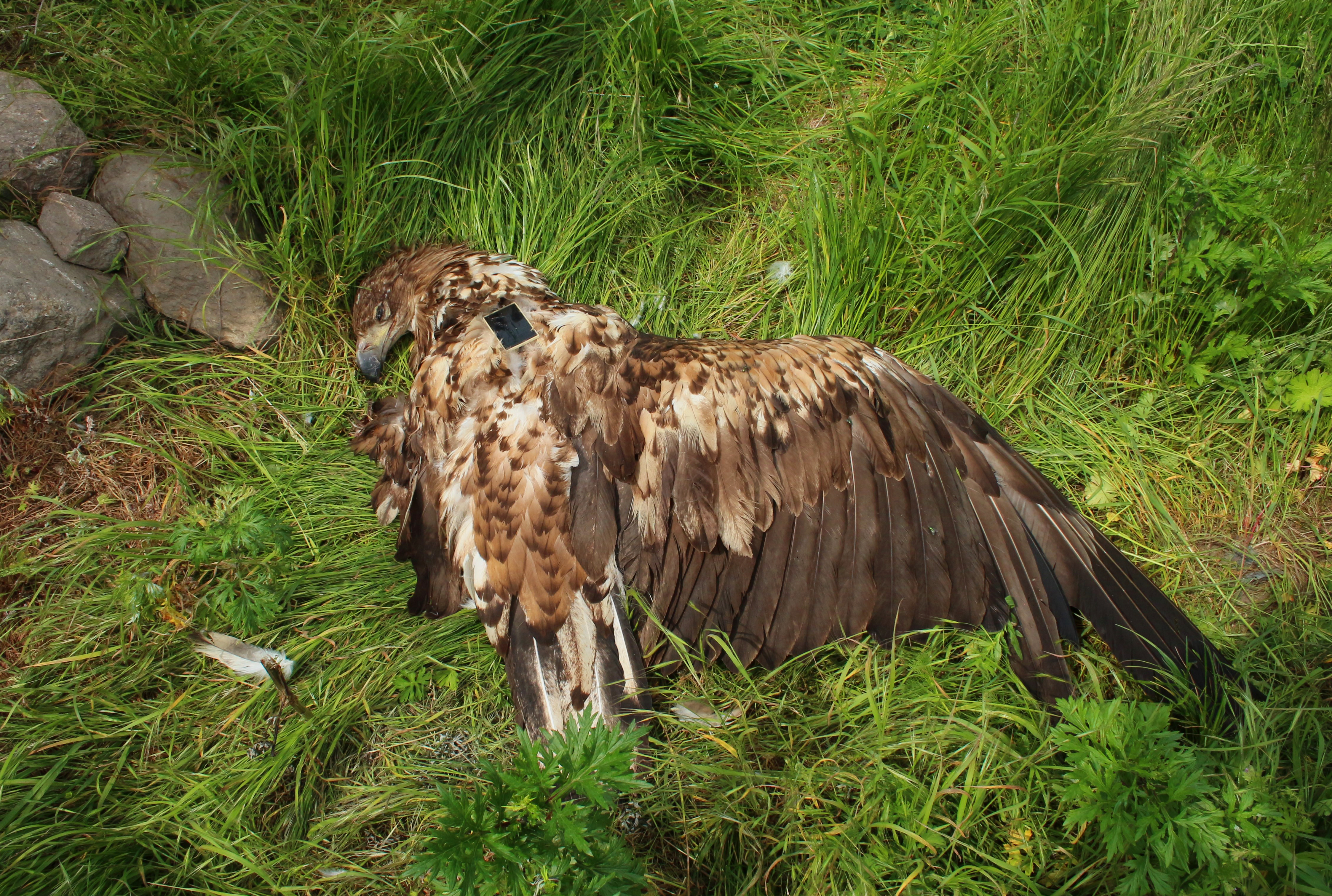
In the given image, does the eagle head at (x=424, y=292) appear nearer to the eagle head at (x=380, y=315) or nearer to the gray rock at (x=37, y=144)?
the eagle head at (x=380, y=315)

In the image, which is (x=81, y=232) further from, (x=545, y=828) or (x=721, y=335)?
(x=545, y=828)

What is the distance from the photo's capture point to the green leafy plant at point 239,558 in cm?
220

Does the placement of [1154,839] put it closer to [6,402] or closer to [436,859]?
[436,859]

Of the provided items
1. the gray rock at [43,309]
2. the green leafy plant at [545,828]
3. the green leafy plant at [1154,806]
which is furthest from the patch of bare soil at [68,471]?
the green leafy plant at [1154,806]

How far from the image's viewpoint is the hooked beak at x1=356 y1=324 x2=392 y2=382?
2832 millimetres

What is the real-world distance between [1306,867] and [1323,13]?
132 inches

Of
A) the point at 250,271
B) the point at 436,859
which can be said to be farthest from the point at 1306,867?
the point at 250,271

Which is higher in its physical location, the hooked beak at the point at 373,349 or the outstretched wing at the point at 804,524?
the hooked beak at the point at 373,349

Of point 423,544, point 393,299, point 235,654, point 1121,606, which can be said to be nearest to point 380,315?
point 393,299

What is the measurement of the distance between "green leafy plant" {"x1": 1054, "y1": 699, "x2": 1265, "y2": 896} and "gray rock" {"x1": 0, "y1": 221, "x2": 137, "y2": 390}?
11.2ft

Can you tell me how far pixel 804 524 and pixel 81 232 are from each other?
110 inches

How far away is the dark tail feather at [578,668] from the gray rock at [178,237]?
1.79 meters

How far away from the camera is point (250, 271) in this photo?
2.83 meters

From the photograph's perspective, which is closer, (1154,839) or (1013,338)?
(1154,839)
